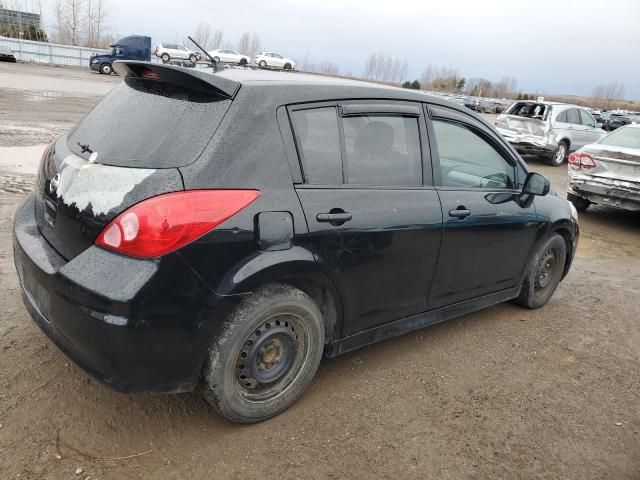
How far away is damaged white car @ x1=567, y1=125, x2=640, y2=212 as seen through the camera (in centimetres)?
800

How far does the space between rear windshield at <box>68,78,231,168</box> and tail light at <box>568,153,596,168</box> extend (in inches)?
300

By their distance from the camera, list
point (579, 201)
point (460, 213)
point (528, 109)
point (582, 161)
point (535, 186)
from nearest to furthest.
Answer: point (460, 213) < point (535, 186) < point (582, 161) < point (579, 201) < point (528, 109)

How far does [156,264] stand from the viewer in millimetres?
2289

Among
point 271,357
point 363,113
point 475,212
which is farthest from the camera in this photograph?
point 475,212

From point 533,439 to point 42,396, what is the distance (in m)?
2.69

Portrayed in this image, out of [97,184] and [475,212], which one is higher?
[97,184]

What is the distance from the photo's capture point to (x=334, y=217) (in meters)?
2.81

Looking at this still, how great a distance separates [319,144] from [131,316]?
1.31 meters

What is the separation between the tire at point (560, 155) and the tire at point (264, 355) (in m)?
14.1

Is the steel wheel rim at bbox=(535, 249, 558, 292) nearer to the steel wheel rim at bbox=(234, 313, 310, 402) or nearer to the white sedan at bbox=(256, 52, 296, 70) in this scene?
the steel wheel rim at bbox=(234, 313, 310, 402)

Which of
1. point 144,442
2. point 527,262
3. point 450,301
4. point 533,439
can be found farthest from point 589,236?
point 144,442

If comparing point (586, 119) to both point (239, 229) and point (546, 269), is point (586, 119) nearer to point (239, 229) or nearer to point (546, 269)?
point (546, 269)

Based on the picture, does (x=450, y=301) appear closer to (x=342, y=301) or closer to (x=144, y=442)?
(x=342, y=301)

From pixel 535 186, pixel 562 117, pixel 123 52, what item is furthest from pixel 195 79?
pixel 123 52
